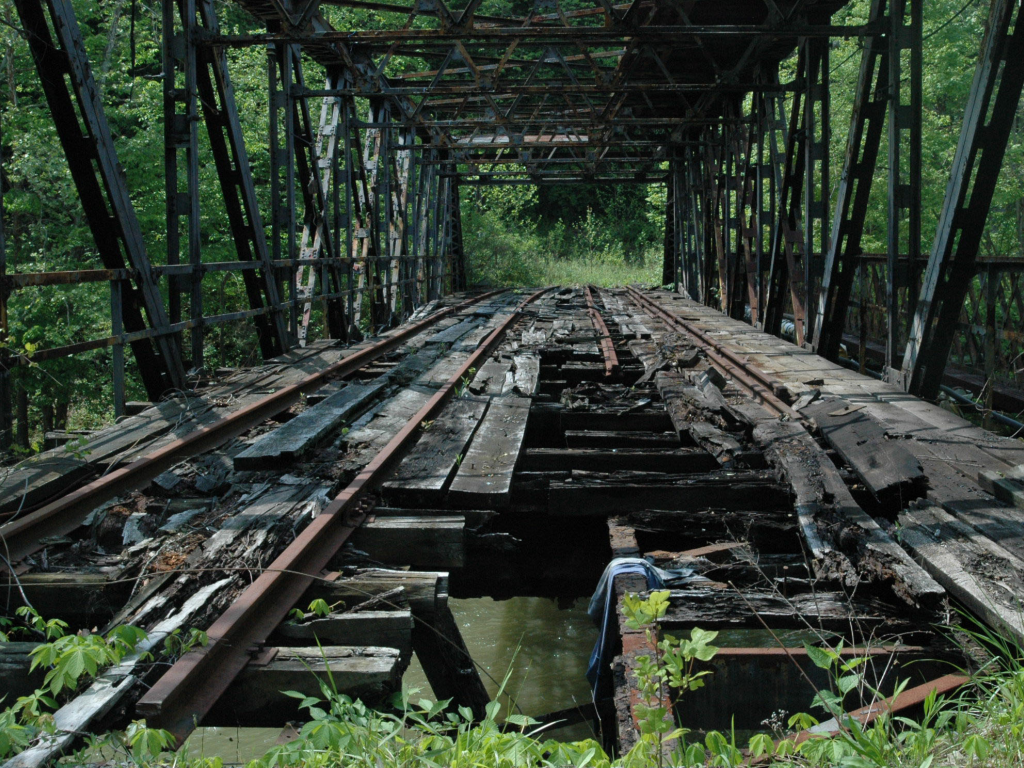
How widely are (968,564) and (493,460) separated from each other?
261 cm

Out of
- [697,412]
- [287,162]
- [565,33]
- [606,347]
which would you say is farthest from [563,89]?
[697,412]

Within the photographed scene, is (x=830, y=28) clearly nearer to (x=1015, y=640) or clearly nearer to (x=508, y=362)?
(x=508, y=362)

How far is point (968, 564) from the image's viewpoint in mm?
3309

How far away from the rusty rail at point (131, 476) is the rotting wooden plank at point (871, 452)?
12.9 ft

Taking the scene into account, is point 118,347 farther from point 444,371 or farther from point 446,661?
point 446,661

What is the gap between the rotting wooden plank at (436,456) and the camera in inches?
178

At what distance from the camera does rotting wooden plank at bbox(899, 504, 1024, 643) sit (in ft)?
9.57

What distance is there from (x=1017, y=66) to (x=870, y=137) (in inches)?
87.5

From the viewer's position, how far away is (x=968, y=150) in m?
6.56

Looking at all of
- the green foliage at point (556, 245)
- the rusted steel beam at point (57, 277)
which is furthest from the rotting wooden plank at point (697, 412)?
the green foliage at point (556, 245)

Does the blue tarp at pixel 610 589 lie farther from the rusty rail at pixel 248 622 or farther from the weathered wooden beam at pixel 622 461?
the weathered wooden beam at pixel 622 461

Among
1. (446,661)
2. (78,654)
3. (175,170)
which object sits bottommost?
(446,661)

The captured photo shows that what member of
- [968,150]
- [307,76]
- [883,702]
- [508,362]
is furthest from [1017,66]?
[307,76]

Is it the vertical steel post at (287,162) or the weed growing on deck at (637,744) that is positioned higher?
the vertical steel post at (287,162)
